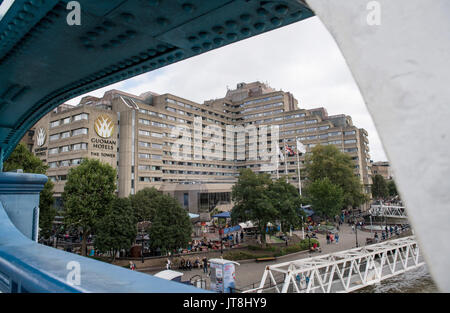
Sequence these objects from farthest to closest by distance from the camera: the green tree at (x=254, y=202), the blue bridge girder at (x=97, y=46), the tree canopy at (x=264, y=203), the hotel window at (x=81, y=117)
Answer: the hotel window at (x=81, y=117) < the tree canopy at (x=264, y=203) < the green tree at (x=254, y=202) < the blue bridge girder at (x=97, y=46)

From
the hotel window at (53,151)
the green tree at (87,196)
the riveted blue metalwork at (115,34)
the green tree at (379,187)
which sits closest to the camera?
the riveted blue metalwork at (115,34)

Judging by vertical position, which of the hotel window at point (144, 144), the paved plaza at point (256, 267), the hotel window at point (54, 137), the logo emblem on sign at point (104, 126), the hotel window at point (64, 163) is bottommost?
the paved plaza at point (256, 267)

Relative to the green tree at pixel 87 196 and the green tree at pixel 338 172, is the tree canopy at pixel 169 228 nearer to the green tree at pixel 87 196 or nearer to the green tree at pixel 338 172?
the green tree at pixel 87 196

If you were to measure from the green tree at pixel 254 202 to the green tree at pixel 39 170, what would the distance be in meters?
17.0

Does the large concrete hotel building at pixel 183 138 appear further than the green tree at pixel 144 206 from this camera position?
Yes

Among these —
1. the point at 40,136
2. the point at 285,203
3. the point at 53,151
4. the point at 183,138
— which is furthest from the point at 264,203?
the point at 40,136

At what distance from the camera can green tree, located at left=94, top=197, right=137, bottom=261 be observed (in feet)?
73.3

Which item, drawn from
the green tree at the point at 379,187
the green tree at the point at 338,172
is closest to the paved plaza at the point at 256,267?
the green tree at the point at 338,172

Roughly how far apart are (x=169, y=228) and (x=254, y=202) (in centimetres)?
835

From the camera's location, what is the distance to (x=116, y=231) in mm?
22734

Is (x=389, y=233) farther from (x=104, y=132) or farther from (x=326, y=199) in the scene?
(x=104, y=132)

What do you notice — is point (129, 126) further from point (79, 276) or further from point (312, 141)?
point (79, 276)

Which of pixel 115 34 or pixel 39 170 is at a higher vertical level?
pixel 115 34

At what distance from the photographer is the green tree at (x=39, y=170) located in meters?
26.2
